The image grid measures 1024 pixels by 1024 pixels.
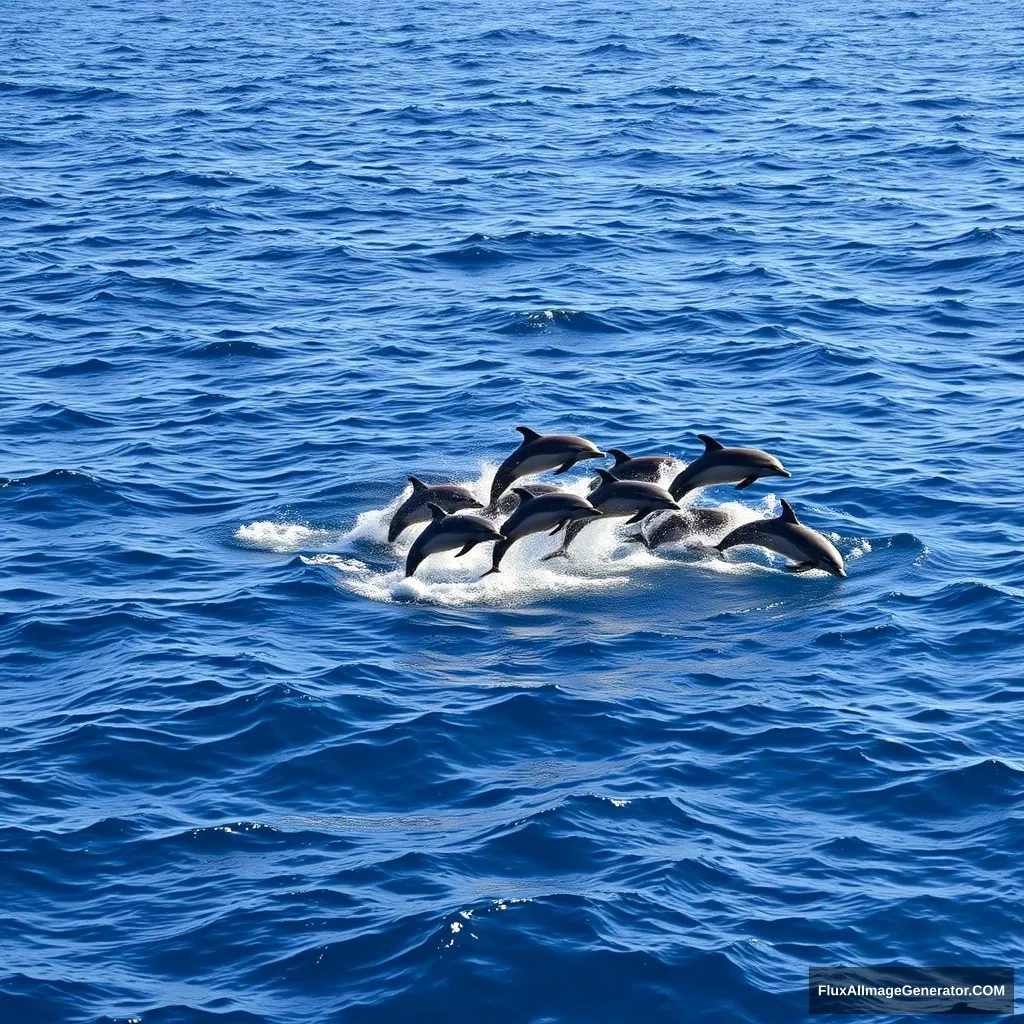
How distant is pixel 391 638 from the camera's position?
953 inches

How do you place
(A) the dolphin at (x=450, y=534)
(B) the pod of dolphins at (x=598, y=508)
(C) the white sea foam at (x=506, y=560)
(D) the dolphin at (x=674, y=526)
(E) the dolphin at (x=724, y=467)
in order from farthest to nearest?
(D) the dolphin at (x=674, y=526) < (E) the dolphin at (x=724, y=467) < (C) the white sea foam at (x=506, y=560) < (B) the pod of dolphins at (x=598, y=508) < (A) the dolphin at (x=450, y=534)

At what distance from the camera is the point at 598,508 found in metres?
25.7

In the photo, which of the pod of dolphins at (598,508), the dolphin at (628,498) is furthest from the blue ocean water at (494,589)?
the dolphin at (628,498)

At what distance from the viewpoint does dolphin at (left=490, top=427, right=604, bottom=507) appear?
26750mm

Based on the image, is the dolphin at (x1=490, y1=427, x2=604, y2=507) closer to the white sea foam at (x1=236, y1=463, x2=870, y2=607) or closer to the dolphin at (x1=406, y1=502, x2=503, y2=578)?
the white sea foam at (x1=236, y1=463, x2=870, y2=607)

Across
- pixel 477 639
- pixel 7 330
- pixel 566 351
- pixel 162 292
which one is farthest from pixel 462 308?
Result: pixel 477 639

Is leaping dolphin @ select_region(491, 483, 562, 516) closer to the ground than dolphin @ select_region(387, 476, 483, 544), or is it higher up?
closer to the ground

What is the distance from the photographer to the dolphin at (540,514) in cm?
2541

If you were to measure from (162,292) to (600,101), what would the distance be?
27.4 metres

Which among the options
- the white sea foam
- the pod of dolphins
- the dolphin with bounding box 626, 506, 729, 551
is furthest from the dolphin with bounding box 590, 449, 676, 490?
the dolphin with bounding box 626, 506, 729, 551

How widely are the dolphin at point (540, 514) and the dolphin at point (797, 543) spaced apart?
8.70 feet

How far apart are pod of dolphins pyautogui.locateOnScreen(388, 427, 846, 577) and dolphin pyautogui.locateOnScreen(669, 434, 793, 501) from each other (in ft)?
0.05

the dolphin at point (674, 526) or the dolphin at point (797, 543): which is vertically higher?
the dolphin at point (797, 543)

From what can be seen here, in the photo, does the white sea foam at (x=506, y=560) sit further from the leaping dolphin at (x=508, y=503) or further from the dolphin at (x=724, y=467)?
the dolphin at (x=724, y=467)
